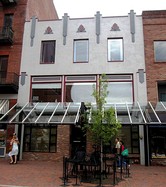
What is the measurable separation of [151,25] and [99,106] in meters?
10.1

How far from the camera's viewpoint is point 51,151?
17094 millimetres

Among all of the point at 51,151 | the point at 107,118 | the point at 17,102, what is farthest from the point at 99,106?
the point at 17,102

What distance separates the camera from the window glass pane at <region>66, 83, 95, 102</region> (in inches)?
701

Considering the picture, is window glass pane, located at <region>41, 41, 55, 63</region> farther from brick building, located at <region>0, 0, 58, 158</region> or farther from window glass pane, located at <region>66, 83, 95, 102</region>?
window glass pane, located at <region>66, 83, 95, 102</region>

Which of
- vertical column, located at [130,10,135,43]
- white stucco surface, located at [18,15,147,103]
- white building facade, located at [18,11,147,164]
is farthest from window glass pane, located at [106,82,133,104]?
vertical column, located at [130,10,135,43]

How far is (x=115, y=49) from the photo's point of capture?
18547 millimetres

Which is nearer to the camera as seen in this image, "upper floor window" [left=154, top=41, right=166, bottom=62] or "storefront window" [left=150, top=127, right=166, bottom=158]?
"storefront window" [left=150, top=127, right=166, bottom=158]

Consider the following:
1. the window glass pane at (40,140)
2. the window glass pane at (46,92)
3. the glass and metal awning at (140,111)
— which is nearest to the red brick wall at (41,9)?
the window glass pane at (46,92)

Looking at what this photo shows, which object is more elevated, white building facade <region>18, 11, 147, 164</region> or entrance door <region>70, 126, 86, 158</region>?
white building facade <region>18, 11, 147, 164</region>

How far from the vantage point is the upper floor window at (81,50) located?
1858 centimetres

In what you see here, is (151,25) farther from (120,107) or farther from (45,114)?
(45,114)

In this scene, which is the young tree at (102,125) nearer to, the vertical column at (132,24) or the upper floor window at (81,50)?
the upper floor window at (81,50)

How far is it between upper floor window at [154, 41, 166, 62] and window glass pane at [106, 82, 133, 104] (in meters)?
2.89

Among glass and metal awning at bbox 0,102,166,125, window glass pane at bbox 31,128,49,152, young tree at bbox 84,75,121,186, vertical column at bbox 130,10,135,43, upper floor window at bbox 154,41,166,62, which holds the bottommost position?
window glass pane at bbox 31,128,49,152
